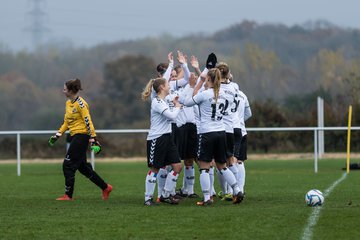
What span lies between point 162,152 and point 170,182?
26.1 inches

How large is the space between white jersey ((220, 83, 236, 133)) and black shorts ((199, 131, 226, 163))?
37cm

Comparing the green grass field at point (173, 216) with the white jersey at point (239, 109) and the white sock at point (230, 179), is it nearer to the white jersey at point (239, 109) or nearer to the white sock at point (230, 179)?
the white sock at point (230, 179)

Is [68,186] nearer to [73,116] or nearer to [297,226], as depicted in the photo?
[73,116]

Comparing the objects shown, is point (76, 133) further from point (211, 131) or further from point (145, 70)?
point (145, 70)

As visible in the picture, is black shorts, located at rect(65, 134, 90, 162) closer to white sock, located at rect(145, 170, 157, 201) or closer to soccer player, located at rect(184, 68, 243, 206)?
white sock, located at rect(145, 170, 157, 201)

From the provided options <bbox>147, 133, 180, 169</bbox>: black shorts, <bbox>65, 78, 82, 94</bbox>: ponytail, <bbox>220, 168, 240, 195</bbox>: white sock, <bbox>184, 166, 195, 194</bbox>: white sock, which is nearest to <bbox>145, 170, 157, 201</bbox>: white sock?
<bbox>147, 133, 180, 169</bbox>: black shorts

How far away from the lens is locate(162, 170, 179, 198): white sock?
13.6 m

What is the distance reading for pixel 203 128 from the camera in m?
13.0

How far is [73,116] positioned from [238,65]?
64.5m

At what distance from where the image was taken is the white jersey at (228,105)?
13.1 m

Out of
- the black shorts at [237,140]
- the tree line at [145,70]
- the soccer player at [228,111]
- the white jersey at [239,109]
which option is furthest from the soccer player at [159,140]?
the tree line at [145,70]

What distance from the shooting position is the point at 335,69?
7281 cm

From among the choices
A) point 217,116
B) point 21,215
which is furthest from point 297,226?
point 21,215

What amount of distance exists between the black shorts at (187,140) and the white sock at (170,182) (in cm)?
104
